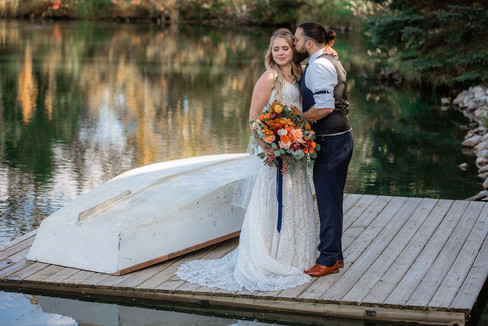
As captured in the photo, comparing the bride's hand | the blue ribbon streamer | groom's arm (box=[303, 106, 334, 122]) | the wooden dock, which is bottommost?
the wooden dock

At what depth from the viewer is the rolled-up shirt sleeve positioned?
563 centimetres

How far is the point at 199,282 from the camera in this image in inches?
234

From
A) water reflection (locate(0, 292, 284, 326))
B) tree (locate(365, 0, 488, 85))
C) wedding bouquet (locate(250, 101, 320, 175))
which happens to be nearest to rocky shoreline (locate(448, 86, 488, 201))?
tree (locate(365, 0, 488, 85))

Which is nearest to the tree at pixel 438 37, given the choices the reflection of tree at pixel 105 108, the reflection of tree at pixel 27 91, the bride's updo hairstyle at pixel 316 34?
the reflection of tree at pixel 105 108

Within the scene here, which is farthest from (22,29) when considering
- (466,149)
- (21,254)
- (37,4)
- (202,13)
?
(21,254)

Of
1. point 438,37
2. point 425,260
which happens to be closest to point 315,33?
point 425,260

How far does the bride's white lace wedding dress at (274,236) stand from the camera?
232 inches

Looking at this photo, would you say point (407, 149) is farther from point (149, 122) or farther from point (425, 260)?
point (425, 260)

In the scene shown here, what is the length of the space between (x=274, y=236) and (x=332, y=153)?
772 mm

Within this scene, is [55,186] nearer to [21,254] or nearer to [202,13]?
[21,254]

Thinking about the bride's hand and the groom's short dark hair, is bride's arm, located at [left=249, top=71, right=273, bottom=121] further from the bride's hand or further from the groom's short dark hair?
the groom's short dark hair

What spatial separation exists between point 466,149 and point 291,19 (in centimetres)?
3003

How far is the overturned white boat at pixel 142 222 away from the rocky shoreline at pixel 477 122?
12.0 ft

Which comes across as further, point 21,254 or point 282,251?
point 21,254
